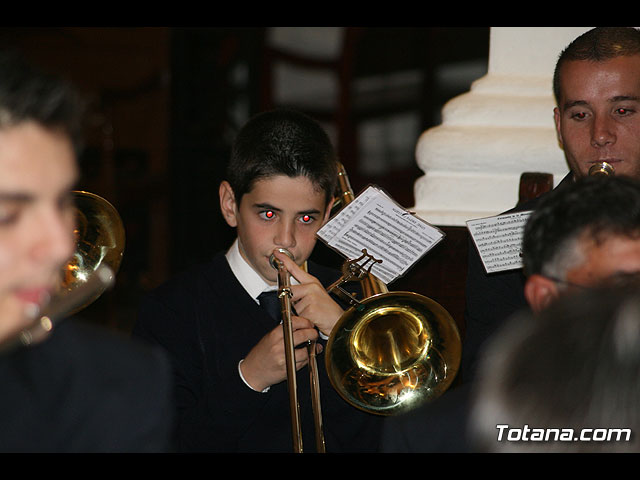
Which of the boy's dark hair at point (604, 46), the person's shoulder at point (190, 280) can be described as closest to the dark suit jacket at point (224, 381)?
the person's shoulder at point (190, 280)

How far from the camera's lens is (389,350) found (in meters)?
2.42

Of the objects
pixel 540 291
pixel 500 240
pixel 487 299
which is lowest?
pixel 487 299

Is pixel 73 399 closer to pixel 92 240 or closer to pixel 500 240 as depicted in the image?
pixel 92 240

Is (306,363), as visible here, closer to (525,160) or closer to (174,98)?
(525,160)

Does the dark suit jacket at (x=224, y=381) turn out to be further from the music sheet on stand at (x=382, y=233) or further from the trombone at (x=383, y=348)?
the music sheet on stand at (x=382, y=233)

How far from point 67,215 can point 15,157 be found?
105 mm

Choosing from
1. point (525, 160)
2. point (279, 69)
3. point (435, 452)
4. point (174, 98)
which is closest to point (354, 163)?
point (279, 69)

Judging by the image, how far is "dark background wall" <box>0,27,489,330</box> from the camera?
5.45m

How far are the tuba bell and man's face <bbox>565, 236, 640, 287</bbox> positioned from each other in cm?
96

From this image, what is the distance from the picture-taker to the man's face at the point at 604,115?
2402mm

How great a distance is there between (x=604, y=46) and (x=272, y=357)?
1357 mm

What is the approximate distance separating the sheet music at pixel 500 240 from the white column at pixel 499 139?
730mm

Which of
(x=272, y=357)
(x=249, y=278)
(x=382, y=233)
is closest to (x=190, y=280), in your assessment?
(x=249, y=278)

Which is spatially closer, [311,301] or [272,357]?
[272,357]
